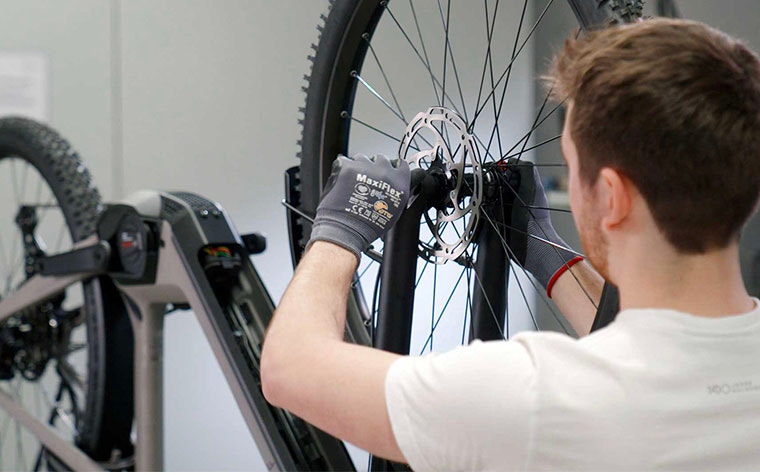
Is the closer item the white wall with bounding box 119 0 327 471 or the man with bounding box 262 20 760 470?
the man with bounding box 262 20 760 470

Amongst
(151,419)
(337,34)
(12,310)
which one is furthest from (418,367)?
(12,310)

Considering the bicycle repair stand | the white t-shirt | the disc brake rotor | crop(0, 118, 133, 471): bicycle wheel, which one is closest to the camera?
the white t-shirt

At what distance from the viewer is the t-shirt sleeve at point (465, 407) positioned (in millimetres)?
590

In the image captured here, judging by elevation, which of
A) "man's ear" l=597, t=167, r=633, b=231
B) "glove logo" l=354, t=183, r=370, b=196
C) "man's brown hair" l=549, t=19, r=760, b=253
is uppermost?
"man's brown hair" l=549, t=19, r=760, b=253

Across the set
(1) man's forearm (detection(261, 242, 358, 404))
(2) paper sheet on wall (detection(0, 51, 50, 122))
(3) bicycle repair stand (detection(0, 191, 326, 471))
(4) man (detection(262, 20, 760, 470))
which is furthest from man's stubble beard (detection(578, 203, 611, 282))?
(2) paper sheet on wall (detection(0, 51, 50, 122))

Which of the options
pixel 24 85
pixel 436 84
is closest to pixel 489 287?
pixel 436 84

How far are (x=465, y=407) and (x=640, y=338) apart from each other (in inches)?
5.5

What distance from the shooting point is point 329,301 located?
0.79 metres

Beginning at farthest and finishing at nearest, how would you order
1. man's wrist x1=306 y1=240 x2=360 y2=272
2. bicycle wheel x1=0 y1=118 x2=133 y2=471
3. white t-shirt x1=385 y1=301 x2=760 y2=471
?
bicycle wheel x1=0 y1=118 x2=133 y2=471
man's wrist x1=306 y1=240 x2=360 y2=272
white t-shirt x1=385 y1=301 x2=760 y2=471

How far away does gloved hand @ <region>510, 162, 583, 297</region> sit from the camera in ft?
3.53

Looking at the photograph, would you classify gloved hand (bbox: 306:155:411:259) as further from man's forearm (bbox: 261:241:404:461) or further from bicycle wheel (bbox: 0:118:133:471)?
bicycle wheel (bbox: 0:118:133:471)

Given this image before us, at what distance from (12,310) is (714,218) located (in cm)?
142

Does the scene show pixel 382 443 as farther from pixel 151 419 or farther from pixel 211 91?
pixel 211 91

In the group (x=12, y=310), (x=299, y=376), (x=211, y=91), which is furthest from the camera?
(x=211, y=91)
